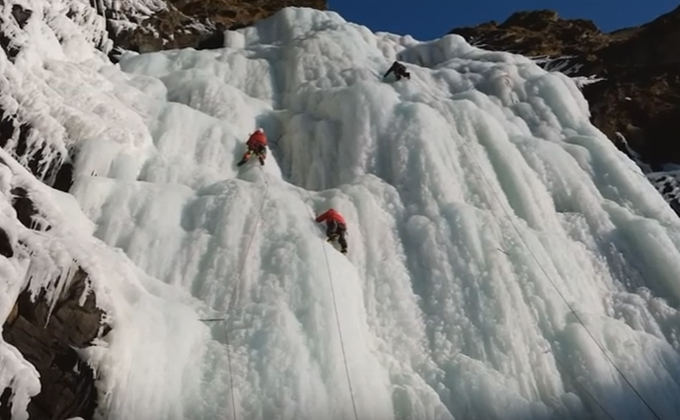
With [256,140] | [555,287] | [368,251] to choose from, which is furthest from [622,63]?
[368,251]

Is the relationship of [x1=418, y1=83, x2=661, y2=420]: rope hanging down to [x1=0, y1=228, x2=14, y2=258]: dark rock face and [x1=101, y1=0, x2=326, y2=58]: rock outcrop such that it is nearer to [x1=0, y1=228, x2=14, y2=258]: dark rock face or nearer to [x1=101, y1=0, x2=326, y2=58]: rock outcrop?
[x1=0, y1=228, x2=14, y2=258]: dark rock face

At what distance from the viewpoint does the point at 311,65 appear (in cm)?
1355

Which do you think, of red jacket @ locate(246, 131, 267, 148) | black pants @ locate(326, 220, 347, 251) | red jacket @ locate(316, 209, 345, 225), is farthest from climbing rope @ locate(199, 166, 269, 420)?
red jacket @ locate(246, 131, 267, 148)

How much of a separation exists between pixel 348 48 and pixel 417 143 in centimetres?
440

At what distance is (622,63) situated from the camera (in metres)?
20.8

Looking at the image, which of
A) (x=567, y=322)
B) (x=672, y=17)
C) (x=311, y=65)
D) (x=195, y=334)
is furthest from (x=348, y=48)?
(x=672, y=17)

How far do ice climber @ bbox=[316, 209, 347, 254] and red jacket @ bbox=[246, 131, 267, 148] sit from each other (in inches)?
78.0

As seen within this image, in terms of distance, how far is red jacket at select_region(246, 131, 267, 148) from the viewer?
10.2m

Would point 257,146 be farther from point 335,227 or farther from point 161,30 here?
point 161,30

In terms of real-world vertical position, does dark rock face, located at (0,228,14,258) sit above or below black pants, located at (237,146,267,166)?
above

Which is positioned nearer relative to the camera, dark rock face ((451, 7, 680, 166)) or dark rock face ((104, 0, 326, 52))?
dark rock face ((104, 0, 326, 52))

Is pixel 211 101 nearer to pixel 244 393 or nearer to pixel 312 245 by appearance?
pixel 312 245

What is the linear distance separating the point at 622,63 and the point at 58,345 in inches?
740

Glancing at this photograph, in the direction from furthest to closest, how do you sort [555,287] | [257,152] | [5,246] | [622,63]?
[622,63] < [257,152] < [555,287] < [5,246]
